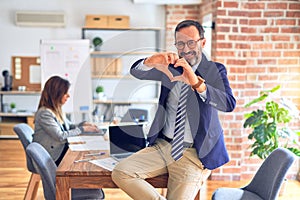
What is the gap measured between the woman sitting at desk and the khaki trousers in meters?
1.25

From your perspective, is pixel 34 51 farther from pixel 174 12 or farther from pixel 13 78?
pixel 174 12

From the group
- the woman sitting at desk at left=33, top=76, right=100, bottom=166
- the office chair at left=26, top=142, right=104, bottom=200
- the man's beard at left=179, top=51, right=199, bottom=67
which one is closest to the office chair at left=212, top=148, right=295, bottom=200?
the office chair at left=26, top=142, right=104, bottom=200

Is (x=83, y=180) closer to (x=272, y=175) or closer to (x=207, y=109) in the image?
(x=207, y=109)

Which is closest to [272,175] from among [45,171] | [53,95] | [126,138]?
[126,138]

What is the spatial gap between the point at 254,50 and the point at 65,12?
341cm

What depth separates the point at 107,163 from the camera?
229 cm

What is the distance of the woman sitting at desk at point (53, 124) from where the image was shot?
Answer: 3.16 meters

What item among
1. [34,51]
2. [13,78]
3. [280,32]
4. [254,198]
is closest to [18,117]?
[13,78]

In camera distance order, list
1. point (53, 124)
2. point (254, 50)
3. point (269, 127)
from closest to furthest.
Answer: point (53, 124)
point (269, 127)
point (254, 50)

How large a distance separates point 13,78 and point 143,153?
5022mm

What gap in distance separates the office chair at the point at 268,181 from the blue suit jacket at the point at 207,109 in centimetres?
57

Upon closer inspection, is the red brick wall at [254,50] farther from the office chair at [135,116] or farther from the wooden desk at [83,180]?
the wooden desk at [83,180]

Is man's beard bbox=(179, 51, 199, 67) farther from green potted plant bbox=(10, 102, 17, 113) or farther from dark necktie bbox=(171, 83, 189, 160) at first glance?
green potted plant bbox=(10, 102, 17, 113)

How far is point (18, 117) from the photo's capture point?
259 inches
